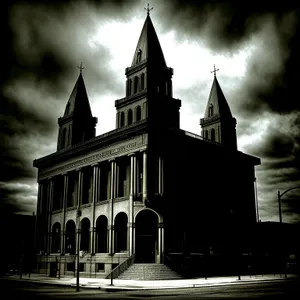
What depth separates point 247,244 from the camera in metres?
57.4

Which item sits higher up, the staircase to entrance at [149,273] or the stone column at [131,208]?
the stone column at [131,208]

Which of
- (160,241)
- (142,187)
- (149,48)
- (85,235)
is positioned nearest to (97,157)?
(142,187)

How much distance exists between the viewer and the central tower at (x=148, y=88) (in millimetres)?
53156

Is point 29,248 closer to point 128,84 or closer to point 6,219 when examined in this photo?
point 6,219

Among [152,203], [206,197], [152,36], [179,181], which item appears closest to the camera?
[152,203]

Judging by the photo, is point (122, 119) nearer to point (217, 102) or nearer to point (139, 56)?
point (139, 56)

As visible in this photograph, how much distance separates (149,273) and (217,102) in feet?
120

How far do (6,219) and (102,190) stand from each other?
35419mm

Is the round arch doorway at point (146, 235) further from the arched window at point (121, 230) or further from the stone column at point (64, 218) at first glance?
the stone column at point (64, 218)

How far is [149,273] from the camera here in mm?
40781

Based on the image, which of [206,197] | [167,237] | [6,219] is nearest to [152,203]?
[167,237]

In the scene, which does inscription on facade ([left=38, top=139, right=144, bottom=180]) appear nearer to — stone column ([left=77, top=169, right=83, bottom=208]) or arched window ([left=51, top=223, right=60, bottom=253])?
stone column ([left=77, top=169, right=83, bottom=208])

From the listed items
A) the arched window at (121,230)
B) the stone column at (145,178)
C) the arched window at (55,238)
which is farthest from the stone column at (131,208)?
the arched window at (55,238)

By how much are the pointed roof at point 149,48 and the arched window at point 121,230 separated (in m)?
21.1
